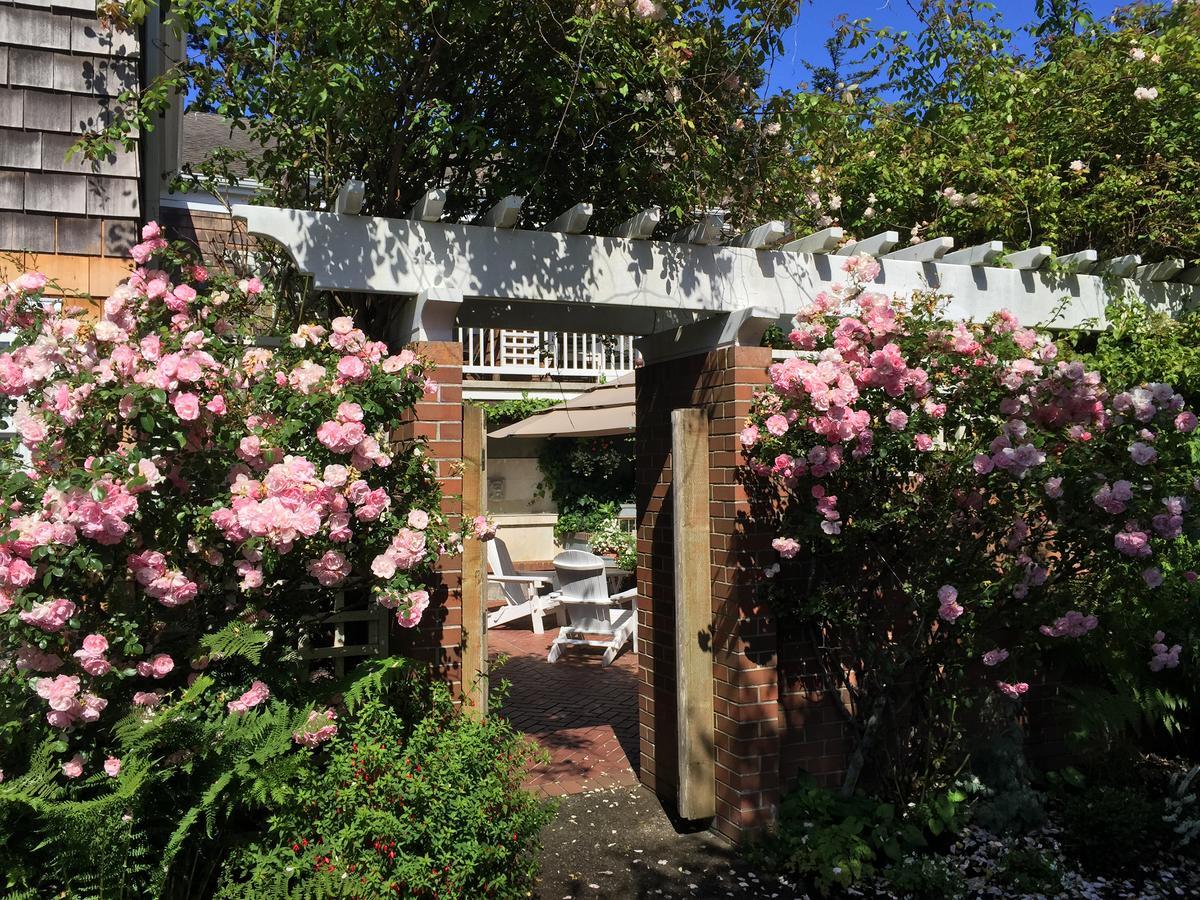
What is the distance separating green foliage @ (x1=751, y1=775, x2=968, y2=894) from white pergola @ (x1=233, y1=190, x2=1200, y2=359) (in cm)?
220

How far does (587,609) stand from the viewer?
8.17 meters

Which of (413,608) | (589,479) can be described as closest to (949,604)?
(413,608)

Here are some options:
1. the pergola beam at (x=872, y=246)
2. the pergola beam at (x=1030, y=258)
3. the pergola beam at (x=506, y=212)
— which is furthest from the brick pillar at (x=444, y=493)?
the pergola beam at (x=1030, y=258)

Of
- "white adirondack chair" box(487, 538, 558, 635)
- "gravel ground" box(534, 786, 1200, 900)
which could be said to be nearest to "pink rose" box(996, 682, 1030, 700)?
"gravel ground" box(534, 786, 1200, 900)

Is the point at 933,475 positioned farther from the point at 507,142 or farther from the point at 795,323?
the point at 507,142

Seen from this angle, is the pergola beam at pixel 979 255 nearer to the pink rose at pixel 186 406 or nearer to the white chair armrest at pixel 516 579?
the pink rose at pixel 186 406

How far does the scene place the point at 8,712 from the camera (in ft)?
9.85

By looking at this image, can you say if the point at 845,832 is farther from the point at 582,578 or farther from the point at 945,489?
the point at 582,578

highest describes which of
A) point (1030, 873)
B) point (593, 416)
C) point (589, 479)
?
point (593, 416)

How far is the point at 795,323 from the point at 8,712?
3.43m

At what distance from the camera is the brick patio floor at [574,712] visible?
516 cm

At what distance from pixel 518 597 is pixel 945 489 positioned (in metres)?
6.35

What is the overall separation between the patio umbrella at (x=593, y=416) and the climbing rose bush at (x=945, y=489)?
19.3ft

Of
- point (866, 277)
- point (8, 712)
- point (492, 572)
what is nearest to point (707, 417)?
point (866, 277)
